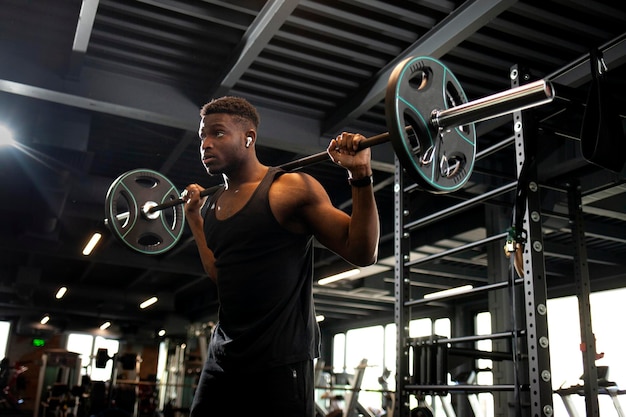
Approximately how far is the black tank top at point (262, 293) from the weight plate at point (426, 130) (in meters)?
0.37

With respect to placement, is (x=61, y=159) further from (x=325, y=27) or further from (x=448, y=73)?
(x=448, y=73)

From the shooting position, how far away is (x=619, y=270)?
24.2 ft

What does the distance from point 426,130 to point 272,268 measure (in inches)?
20.5

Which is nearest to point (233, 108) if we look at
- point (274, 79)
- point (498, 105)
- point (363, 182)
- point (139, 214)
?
point (363, 182)

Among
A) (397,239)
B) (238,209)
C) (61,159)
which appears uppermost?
(61,159)

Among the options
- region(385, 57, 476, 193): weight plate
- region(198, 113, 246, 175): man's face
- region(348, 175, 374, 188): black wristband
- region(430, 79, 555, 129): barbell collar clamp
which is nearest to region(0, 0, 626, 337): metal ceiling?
region(385, 57, 476, 193): weight plate

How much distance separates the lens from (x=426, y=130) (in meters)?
1.50

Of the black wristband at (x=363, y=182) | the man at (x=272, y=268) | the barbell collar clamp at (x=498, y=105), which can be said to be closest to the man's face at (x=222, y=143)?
the man at (x=272, y=268)

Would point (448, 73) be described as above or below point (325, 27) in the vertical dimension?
below

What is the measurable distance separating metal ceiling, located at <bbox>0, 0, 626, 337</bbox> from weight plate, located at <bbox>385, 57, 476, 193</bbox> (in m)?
0.93

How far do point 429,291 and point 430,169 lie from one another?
29.1 ft

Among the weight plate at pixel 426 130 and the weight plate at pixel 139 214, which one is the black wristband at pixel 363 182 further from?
the weight plate at pixel 139 214

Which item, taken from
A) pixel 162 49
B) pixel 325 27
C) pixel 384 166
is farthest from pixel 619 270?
pixel 162 49

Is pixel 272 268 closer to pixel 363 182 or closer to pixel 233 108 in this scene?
pixel 363 182
